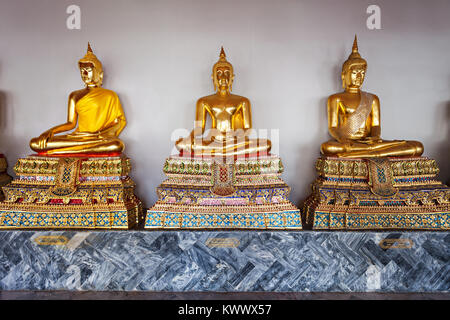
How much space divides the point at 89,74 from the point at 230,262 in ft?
8.03

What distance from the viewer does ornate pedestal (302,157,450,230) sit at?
275 cm

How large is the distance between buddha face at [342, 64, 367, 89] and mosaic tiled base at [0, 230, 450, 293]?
5.51 feet

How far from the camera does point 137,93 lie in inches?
151

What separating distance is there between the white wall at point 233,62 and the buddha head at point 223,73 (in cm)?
25

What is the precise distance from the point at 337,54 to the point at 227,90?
1.36m

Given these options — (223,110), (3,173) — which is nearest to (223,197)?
(223,110)

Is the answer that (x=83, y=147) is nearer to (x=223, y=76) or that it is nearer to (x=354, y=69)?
(x=223, y=76)

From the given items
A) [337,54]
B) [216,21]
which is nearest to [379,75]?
[337,54]

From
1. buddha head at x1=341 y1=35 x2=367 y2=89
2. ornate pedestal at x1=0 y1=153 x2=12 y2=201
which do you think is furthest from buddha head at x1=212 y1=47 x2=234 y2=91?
ornate pedestal at x1=0 y1=153 x2=12 y2=201

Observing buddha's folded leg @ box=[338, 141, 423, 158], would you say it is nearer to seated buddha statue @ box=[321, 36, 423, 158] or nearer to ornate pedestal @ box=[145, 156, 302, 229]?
seated buddha statue @ box=[321, 36, 423, 158]

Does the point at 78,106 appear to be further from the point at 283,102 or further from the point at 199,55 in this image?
the point at 283,102

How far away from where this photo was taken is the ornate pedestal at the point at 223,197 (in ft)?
8.94

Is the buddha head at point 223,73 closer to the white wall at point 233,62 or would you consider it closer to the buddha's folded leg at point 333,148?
the white wall at point 233,62
